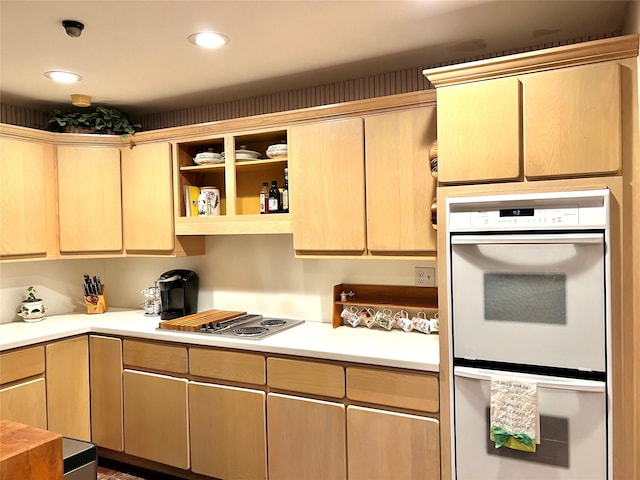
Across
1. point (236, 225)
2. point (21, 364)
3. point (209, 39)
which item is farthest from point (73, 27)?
point (21, 364)

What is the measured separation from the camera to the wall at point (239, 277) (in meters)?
2.92

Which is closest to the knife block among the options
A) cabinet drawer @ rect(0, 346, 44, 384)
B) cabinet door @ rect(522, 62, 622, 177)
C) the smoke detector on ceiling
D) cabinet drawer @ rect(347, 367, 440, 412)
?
cabinet drawer @ rect(0, 346, 44, 384)

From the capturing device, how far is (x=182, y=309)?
10.6 ft

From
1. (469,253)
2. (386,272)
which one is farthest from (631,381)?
(386,272)

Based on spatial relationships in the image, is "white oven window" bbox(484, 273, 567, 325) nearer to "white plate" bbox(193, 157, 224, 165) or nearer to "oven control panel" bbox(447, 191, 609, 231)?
"oven control panel" bbox(447, 191, 609, 231)

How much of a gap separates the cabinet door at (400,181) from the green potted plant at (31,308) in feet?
7.54

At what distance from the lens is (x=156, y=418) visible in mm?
2770

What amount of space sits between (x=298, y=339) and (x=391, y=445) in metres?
0.69

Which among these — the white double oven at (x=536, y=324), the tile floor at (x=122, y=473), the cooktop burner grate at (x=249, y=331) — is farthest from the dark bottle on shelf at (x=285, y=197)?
the tile floor at (x=122, y=473)

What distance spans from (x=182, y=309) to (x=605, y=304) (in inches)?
96.8

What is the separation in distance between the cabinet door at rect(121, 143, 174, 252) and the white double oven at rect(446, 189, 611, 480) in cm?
191

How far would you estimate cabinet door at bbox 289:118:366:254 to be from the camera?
253 cm

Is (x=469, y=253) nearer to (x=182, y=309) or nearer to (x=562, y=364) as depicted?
(x=562, y=364)

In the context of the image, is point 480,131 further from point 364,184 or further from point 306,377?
point 306,377
